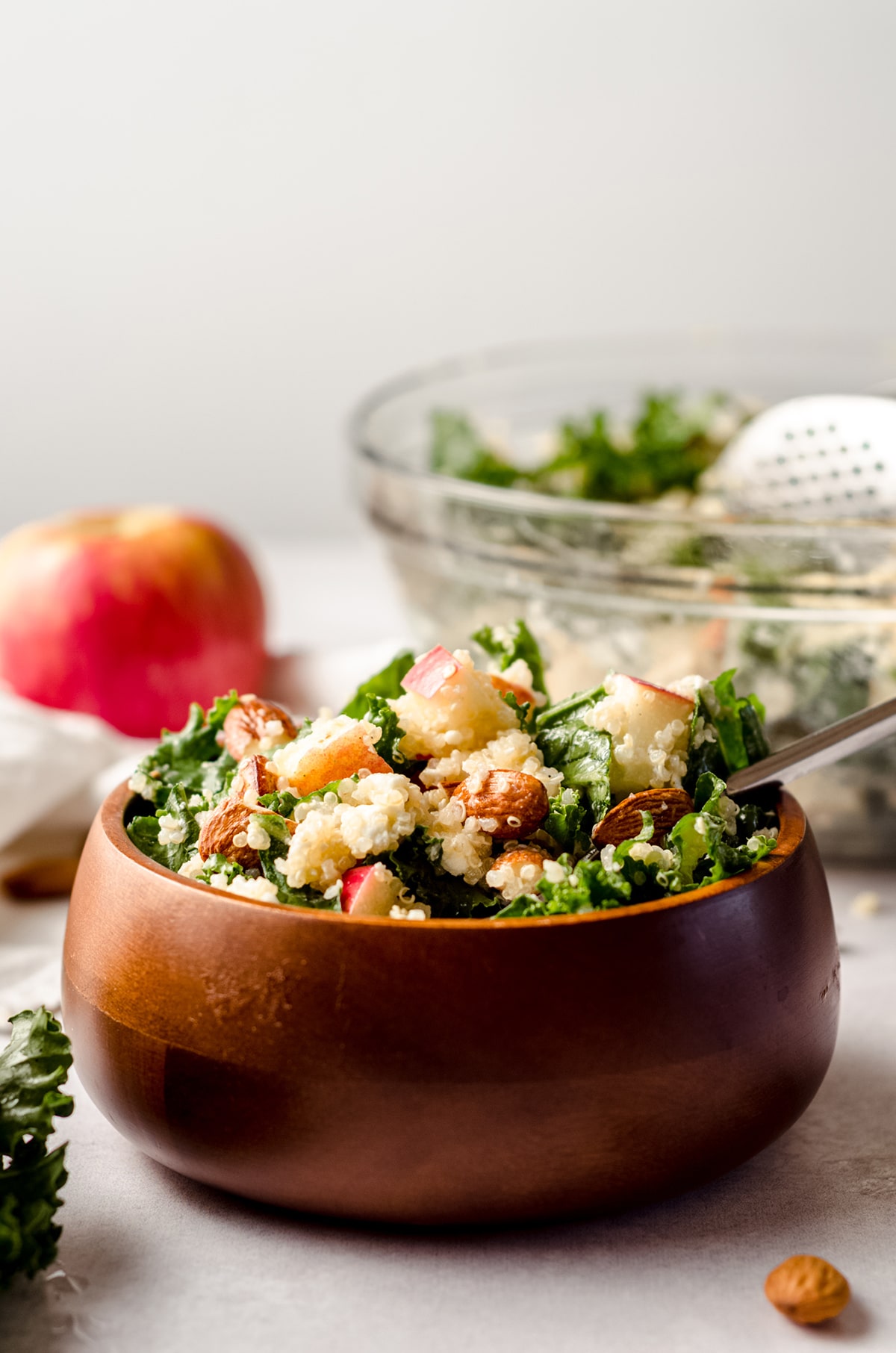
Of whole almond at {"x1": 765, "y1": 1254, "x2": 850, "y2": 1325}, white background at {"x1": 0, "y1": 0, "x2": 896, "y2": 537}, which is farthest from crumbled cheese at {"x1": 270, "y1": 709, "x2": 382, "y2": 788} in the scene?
white background at {"x1": 0, "y1": 0, "x2": 896, "y2": 537}

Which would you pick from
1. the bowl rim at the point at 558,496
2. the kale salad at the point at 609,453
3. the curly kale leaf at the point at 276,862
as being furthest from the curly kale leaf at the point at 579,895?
the kale salad at the point at 609,453

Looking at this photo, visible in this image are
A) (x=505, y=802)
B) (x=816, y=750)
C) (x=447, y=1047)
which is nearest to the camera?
(x=447, y=1047)

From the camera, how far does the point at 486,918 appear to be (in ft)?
2.58

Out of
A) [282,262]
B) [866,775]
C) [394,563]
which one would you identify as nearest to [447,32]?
[282,262]

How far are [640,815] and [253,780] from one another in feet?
0.76

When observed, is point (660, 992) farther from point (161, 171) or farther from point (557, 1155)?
point (161, 171)

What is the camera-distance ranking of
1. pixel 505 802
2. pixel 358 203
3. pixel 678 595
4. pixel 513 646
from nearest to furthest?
1. pixel 505 802
2. pixel 513 646
3. pixel 678 595
4. pixel 358 203

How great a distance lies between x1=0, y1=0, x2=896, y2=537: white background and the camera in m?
3.06

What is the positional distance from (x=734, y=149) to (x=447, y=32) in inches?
25.8

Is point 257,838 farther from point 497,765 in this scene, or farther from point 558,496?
point 558,496

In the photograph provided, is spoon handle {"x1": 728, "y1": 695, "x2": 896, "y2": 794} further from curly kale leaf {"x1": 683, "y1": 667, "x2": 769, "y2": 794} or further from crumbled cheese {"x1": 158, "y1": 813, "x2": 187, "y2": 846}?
crumbled cheese {"x1": 158, "y1": 813, "x2": 187, "y2": 846}

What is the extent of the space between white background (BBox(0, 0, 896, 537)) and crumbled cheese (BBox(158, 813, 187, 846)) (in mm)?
2474

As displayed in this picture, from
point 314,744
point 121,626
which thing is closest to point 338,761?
point 314,744

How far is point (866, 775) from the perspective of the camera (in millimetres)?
1334
